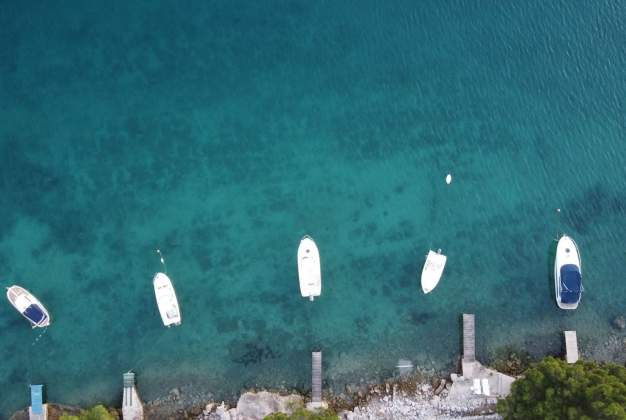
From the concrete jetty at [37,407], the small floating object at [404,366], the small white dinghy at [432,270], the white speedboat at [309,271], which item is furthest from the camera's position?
the small white dinghy at [432,270]

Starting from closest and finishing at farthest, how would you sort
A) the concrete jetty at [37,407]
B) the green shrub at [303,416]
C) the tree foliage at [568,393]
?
the tree foliage at [568,393], the green shrub at [303,416], the concrete jetty at [37,407]

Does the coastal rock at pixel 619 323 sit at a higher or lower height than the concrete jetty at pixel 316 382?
higher

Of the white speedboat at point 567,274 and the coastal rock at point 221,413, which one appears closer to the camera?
the coastal rock at point 221,413

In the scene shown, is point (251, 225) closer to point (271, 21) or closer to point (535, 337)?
point (271, 21)

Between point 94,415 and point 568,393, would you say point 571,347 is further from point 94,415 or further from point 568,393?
point 94,415

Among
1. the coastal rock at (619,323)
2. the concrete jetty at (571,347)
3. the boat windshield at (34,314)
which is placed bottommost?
the concrete jetty at (571,347)

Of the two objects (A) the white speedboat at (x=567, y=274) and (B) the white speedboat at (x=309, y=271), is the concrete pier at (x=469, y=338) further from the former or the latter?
(B) the white speedboat at (x=309, y=271)

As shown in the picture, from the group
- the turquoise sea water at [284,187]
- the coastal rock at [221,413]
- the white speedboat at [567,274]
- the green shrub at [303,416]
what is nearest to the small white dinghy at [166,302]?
the turquoise sea water at [284,187]
